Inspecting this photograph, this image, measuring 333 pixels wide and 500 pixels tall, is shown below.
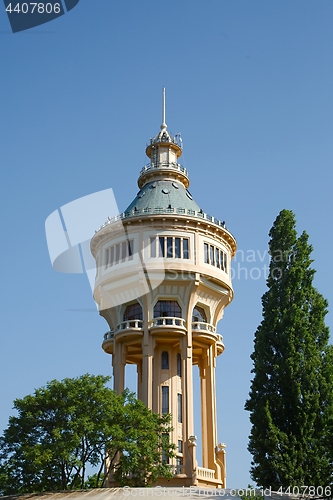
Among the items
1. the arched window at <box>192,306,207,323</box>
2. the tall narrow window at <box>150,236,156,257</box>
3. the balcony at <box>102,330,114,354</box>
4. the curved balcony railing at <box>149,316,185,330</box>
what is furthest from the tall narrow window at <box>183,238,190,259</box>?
the balcony at <box>102,330,114,354</box>

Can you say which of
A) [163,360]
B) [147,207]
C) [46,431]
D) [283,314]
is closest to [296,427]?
[283,314]

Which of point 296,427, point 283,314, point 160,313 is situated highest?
point 160,313

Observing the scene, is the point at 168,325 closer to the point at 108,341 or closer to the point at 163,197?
the point at 108,341

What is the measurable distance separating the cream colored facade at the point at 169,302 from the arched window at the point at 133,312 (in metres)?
0.08

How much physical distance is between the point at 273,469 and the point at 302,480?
1605 mm

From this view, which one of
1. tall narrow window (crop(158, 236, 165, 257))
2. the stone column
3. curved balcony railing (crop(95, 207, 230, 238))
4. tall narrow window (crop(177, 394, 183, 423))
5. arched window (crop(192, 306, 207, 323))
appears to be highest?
curved balcony railing (crop(95, 207, 230, 238))

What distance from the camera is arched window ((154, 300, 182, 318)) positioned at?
171 feet

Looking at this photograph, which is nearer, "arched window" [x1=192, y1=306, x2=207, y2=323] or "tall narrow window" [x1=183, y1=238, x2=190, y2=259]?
"tall narrow window" [x1=183, y1=238, x2=190, y2=259]

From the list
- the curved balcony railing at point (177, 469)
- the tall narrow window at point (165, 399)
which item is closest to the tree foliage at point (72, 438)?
the curved balcony railing at point (177, 469)

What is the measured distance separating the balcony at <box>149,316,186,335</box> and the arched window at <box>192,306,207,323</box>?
1.97 metres

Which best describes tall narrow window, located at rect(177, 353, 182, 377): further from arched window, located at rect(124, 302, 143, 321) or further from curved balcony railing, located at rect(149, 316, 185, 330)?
arched window, located at rect(124, 302, 143, 321)

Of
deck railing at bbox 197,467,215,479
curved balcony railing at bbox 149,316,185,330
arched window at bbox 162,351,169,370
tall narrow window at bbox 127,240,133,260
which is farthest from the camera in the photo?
arched window at bbox 162,351,169,370

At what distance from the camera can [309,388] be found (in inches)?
1471

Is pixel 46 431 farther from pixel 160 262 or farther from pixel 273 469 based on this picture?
pixel 160 262
